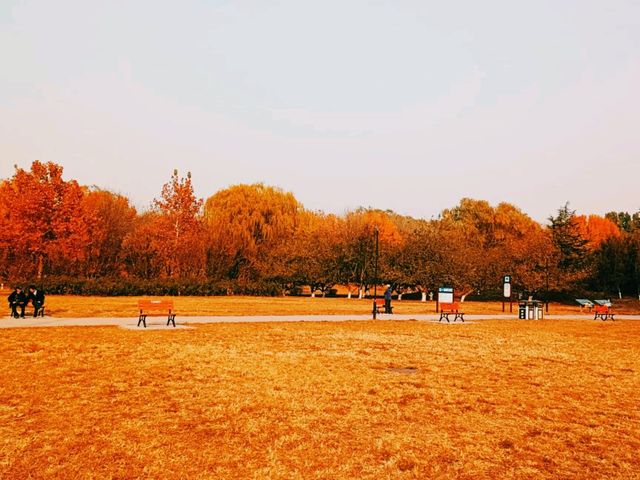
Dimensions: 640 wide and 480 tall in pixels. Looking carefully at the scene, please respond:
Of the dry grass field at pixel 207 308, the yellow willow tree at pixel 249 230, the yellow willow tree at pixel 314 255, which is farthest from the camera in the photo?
the yellow willow tree at pixel 314 255

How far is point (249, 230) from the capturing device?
55.2 metres

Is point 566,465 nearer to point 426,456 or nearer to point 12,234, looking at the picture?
point 426,456

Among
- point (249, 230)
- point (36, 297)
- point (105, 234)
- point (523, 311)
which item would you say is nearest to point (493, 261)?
point (249, 230)

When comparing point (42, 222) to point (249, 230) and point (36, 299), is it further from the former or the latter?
point (36, 299)

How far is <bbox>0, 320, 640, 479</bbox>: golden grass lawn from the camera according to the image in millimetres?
5578

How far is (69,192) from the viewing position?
47125 mm

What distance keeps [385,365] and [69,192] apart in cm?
4266

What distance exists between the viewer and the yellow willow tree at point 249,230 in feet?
172

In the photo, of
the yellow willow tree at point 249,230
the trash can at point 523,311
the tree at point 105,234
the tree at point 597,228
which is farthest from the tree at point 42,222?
the tree at point 597,228

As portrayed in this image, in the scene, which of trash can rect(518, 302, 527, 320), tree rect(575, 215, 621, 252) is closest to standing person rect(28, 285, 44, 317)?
trash can rect(518, 302, 527, 320)

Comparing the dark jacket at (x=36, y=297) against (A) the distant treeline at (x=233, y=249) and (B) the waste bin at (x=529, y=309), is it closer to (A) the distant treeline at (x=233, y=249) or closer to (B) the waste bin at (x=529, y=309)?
(A) the distant treeline at (x=233, y=249)

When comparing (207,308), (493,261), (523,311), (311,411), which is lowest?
(311,411)

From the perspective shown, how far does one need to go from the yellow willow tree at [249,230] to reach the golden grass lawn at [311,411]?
125 ft

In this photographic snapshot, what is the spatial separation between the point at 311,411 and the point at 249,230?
48.2 m
